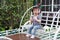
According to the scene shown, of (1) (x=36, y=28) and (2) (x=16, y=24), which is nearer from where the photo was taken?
(1) (x=36, y=28)

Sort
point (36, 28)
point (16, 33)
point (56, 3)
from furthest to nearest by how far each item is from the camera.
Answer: point (56, 3)
point (16, 33)
point (36, 28)

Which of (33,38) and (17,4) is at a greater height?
(17,4)

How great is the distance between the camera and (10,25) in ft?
24.3

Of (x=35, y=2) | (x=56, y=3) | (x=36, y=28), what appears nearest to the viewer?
(x=36, y=28)

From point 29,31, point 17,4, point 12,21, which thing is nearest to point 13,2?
point 17,4

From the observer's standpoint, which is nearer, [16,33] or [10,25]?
[16,33]

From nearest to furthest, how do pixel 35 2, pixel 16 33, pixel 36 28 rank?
1. pixel 36 28
2. pixel 16 33
3. pixel 35 2

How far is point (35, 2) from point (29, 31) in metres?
2.31

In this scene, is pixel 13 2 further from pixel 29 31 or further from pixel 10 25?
pixel 29 31

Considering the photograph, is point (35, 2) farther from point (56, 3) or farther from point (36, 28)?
point (36, 28)

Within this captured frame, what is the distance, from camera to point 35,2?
7.52 m

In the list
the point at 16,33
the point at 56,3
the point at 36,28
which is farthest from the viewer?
the point at 56,3

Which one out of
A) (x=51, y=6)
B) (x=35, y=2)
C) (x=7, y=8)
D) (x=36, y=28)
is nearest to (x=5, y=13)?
(x=7, y=8)

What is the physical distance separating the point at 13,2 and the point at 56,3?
1.57m
